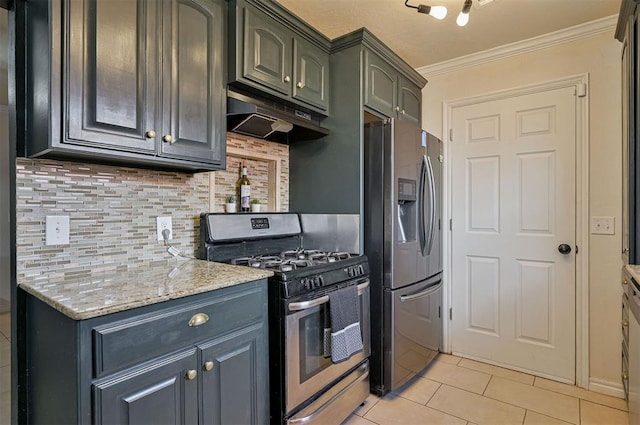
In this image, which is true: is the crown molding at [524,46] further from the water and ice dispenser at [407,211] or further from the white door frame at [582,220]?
the water and ice dispenser at [407,211]

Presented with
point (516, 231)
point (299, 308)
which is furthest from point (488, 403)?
point (299, 308)

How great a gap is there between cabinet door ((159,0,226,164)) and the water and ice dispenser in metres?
1.19

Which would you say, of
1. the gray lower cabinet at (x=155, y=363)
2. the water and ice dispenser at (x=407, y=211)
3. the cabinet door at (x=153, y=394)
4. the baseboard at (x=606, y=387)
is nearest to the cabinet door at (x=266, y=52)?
the water and ice dispenser at (x=407, y=211)

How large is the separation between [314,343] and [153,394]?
2.53 feet

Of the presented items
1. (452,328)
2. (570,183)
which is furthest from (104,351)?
(570,183)

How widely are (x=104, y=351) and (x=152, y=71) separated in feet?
3.45

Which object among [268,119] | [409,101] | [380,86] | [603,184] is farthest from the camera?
[409,101]

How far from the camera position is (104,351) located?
973 millimetres

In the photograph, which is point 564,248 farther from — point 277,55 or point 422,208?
point 277,55

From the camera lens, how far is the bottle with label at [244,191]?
83.2 inches

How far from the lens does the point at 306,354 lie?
162cm

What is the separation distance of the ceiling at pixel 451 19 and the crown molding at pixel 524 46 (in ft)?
0.14

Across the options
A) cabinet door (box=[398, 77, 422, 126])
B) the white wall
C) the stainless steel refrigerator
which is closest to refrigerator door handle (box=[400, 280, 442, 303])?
the stainless steel refrigerator

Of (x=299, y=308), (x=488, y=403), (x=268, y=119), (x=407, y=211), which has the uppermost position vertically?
(x=268, y=119)
